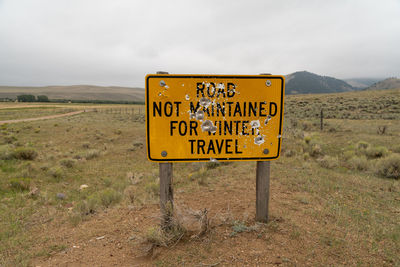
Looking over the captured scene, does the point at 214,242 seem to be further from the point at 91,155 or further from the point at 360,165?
the point at 91,155

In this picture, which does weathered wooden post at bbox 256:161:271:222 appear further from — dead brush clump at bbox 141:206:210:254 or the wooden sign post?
dead brush clump at bbox 141:206:210:254

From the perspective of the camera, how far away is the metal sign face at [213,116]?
2641 millimetres

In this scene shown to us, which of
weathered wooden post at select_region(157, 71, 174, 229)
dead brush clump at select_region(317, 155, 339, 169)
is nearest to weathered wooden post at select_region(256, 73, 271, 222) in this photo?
weathered wooden post at select_region(157, 71, 174, 229)

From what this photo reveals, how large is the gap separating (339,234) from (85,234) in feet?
12.3

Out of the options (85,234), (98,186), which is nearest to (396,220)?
(85,234)

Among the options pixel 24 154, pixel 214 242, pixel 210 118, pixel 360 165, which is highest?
pixel 210 118

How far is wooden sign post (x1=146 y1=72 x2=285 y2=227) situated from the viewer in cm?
264

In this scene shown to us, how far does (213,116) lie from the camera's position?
2.74 meters

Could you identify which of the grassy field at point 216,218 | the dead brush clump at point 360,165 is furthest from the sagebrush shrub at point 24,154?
the dead brush clump at point 360,165

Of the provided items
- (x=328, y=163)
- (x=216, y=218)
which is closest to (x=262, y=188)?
(x=216, y=218)

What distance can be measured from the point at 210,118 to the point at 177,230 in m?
1.50

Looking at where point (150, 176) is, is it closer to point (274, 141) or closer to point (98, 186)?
point (98, 186)

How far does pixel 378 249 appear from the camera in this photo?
2811 mm

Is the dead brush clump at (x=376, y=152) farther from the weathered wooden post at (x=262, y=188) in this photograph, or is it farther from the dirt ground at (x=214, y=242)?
the weathered wooden post at (x=262, y=188)
